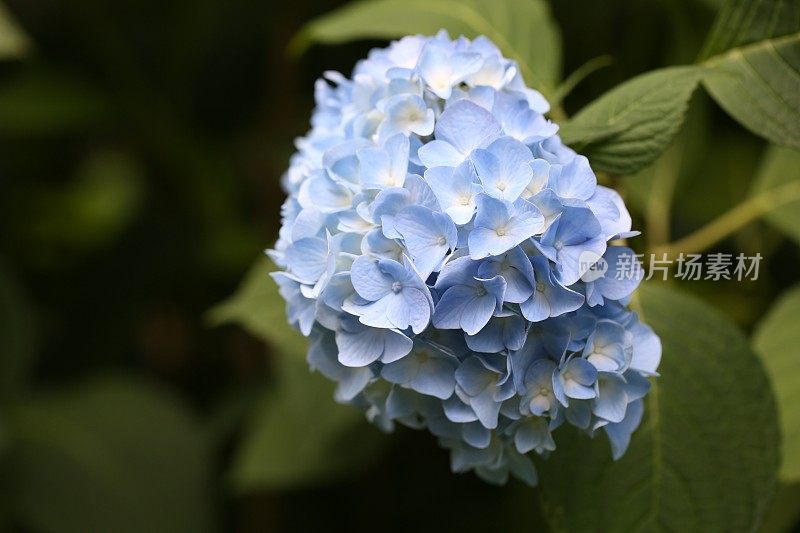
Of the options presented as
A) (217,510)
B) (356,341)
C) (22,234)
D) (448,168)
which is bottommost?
(217,510)

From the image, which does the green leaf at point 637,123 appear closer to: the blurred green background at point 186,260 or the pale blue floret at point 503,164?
the pale blue floret at point 503,164

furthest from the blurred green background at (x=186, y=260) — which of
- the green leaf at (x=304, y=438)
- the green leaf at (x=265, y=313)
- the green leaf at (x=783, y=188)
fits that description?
the green leaf at (x=265, y=313)

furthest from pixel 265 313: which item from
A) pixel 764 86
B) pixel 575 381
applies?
pixel 764 86

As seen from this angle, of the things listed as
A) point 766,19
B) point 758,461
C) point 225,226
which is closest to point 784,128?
point 766,19

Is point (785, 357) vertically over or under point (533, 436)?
under

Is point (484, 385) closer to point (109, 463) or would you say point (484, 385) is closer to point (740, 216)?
point (740, 216)

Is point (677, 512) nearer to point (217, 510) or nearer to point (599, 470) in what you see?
point (599, 470)

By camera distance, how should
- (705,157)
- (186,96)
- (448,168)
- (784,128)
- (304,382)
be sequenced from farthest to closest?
(186,96), (705,157), (304,382), (784,128), (448,168)
